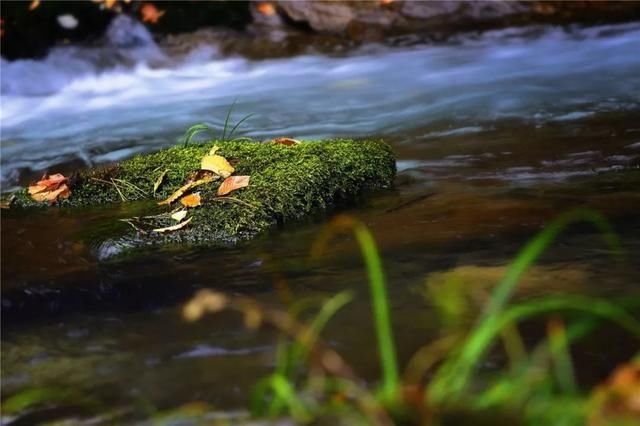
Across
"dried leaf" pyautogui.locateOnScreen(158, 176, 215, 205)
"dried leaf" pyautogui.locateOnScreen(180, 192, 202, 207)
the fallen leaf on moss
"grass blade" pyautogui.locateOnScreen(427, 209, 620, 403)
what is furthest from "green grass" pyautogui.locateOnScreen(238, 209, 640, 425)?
the fallen leaf on moss

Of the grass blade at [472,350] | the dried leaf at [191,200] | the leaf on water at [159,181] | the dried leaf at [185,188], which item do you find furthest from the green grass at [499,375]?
the leaf on water at [159,181]

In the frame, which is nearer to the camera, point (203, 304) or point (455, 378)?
point (455, 378)

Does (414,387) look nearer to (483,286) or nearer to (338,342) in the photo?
(338,342)

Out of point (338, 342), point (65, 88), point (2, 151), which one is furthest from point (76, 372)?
point (65, 88)

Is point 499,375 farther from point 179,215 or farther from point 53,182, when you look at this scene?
point 53,182

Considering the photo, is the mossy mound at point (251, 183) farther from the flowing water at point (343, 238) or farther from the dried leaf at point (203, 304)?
the dried leaf at point (203, 304)

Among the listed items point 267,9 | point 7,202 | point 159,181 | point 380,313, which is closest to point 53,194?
point 7,202

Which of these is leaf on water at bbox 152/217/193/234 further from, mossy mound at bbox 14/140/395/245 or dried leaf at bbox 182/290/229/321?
dried leaf at bbox 182/290/229/321
